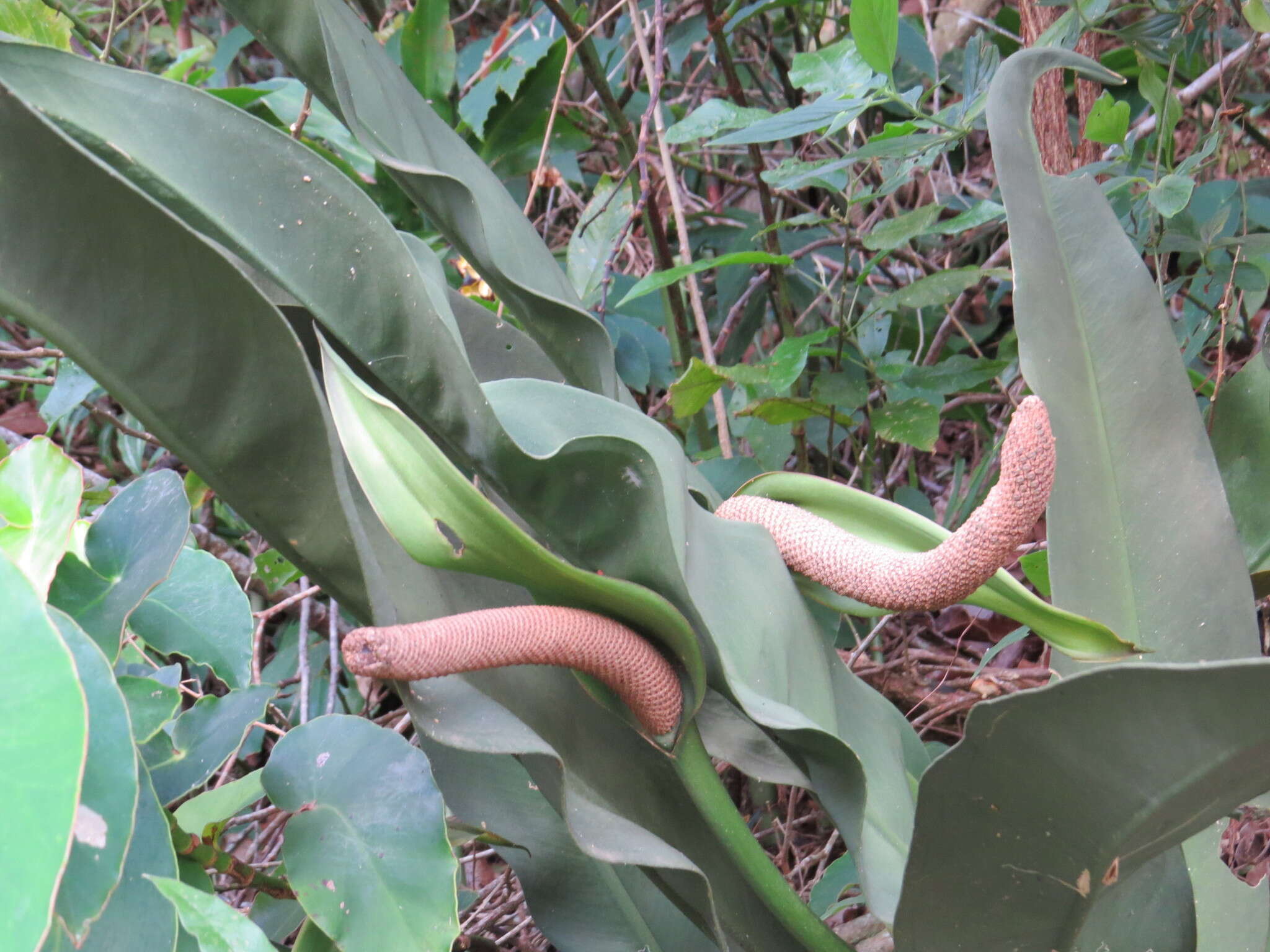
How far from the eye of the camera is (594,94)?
1.50m

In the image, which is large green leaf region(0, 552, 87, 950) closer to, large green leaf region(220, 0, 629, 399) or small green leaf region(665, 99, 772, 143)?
large green leaf region(220, 0, 629, 399)

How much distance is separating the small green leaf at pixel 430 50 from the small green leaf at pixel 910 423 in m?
0.62

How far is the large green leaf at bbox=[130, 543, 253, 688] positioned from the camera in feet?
1.78

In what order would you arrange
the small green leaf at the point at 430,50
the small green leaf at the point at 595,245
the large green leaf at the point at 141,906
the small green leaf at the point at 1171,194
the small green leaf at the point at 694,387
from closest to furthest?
the large green leaf at the point at 141,906 < the small green leaf at the point at 1171,194 < the small green leaf at the point at 694,387 < the small green leaf at the point at 595,245 < the small green leaf at the point at 430,50

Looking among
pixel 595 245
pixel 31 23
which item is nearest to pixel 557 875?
pixel 595 245

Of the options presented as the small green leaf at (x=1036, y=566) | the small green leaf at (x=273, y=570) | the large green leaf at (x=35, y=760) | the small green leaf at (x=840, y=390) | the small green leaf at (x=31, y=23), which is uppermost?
the small green leaf at (x=31, y=23)

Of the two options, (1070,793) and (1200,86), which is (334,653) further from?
(1200,86)

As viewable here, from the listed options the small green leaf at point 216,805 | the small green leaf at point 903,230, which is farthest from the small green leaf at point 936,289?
the small green leaf at point 216,805

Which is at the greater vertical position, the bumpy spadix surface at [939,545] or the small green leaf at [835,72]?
the small green leaf at [835,72]

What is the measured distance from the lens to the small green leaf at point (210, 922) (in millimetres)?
311

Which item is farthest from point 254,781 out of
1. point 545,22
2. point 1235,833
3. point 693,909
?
point 545,22

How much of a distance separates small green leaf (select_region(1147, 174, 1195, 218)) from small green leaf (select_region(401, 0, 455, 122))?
757mm

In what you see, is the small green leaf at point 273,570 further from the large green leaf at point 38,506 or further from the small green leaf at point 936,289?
the small green leaf at point 936,289

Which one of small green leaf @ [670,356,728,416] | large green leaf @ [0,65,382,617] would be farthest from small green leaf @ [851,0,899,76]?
large green leaf @ [0,65,382,617]
